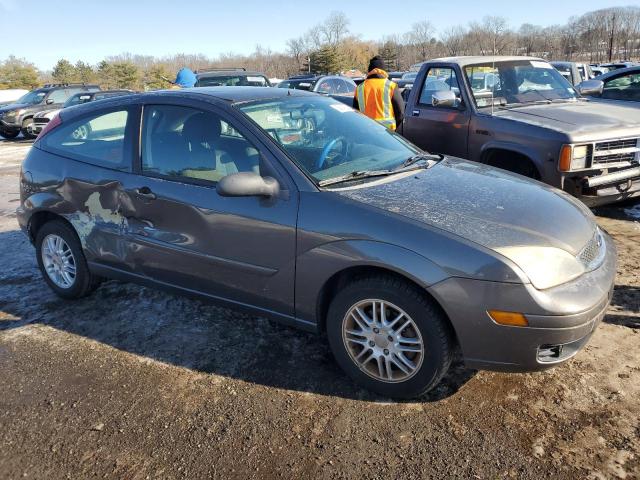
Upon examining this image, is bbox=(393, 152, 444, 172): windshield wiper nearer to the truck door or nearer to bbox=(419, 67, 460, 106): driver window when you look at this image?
the truck door

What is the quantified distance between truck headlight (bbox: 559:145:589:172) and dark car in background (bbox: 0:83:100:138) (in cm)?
1812

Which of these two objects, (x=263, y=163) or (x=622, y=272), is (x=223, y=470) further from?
(x=622, y=272)

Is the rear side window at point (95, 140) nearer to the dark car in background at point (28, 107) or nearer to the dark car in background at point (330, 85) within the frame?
the dark car in background at point (330, 85)

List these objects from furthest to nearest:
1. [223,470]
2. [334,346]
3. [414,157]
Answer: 1. [414,157]
2. [334,346]
3. [223,470]

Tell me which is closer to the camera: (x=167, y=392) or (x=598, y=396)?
(x=598, y=396)

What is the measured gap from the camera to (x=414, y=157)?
12.5 ft

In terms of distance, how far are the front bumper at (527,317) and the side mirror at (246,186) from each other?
109 centimetres

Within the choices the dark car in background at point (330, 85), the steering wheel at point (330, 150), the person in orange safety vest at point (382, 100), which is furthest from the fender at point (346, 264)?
the dark car in background at point (330, 85)

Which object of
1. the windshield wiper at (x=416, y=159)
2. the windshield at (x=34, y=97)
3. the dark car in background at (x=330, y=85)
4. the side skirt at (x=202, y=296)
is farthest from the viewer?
the windshield at (x=34, y=97)

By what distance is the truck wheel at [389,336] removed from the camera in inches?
107

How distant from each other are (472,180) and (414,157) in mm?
546

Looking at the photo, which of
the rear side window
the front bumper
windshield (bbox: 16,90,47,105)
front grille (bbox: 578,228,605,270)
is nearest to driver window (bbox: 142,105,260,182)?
the rear side window

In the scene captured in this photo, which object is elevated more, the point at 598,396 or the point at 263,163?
the point at 263,163

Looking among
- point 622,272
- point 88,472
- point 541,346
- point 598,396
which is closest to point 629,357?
point 598,396
